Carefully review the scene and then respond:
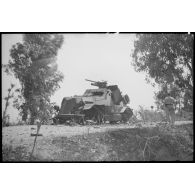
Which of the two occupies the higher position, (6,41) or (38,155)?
(6,41)

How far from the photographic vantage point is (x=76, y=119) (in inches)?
337

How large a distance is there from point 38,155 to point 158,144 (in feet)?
9.42

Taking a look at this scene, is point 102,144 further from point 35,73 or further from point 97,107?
point 97,107

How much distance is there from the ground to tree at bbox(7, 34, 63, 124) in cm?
60

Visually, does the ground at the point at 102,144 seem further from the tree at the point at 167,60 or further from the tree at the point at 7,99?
the tree at the point at 167,60

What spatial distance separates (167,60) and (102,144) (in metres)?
3.13

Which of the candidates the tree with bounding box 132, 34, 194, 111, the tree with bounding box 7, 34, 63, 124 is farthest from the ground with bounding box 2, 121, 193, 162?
the tree with bounding box 132, 34, 194, 111

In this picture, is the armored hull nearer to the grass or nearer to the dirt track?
the dirt track

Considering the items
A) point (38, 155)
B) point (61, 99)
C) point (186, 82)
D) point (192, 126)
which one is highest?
point (186, 82)

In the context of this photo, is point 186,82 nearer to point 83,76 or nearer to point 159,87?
point 159,87

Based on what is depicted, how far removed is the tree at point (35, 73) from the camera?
22.4 ft

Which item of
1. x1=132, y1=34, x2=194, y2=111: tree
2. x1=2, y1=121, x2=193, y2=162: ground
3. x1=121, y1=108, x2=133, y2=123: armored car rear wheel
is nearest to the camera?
x1=2, y1=121, x2=193, y2=162: ground

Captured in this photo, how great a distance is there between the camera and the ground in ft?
20.2
